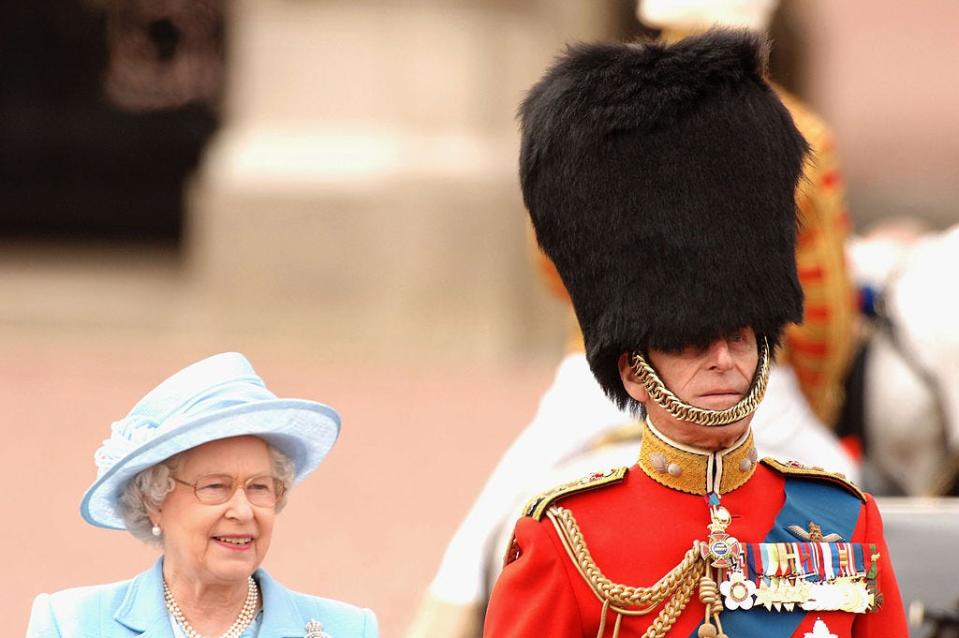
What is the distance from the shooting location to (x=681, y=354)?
368 cm

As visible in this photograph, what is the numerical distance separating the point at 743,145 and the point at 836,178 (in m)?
1.71

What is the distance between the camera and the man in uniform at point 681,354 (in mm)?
3652

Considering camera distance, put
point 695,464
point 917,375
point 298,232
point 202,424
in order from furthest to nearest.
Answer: point 298,232 → point 917,375 → point 695,464 → point 202,424

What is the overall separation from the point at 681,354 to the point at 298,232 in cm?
782

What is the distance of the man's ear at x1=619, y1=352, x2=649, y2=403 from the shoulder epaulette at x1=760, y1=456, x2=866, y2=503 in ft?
0.99

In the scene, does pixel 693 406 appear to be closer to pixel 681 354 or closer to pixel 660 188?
pixel 681 354

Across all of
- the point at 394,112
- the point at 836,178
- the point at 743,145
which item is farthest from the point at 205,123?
the point at 743,145

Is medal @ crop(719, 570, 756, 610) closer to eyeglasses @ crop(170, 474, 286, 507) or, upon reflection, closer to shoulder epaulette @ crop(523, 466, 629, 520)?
shoulder epaulette @ crop(523, 466, 629, 520)

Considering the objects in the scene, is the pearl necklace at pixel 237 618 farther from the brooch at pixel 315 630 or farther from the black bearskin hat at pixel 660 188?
the black bearskin hat at pixel 660 188

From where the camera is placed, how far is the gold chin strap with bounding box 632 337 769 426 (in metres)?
3.62

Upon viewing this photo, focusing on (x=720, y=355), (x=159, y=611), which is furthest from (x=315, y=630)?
(x=720, y=355)

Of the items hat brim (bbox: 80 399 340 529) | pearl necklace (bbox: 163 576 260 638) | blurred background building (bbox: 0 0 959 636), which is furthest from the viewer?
blurred background building (bbox: 0 0 959 636)

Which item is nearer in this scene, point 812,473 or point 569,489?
point 569,489

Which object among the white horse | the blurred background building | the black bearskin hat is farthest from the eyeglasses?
the blurred background building
